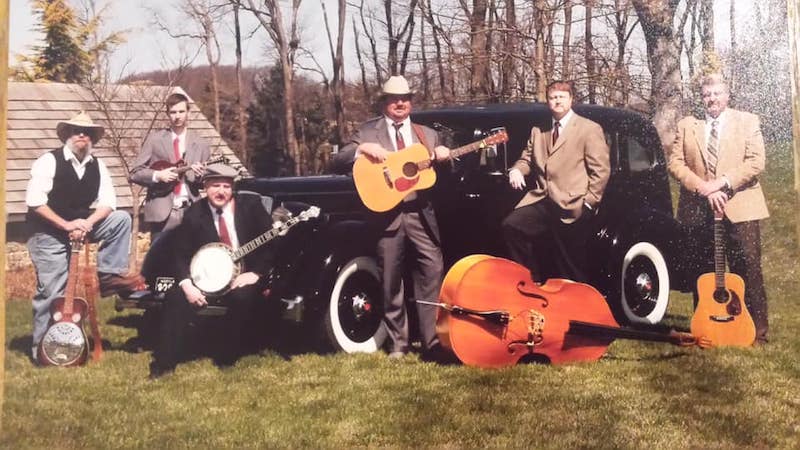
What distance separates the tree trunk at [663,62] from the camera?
14.8 feet


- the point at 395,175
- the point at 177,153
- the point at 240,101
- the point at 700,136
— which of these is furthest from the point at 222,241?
the point at 700,136

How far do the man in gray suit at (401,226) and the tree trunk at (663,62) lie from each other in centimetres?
106

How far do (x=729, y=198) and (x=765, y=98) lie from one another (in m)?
0.51

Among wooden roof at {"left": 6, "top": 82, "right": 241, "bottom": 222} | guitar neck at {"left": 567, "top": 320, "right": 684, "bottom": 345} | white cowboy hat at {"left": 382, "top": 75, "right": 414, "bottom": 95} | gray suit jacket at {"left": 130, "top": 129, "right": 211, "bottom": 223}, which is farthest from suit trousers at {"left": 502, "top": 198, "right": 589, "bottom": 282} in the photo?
gray suit jacket at {"left": 130, "top": 129, "right": 211, "bottom": 223}

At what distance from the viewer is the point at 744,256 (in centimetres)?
470

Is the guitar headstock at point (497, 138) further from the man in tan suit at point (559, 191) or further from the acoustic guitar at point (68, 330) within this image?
the acoustic guitar at point (68, 330)

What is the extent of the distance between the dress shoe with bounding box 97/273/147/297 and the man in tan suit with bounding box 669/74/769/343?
2655 millimetres

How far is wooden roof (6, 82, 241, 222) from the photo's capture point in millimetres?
4398

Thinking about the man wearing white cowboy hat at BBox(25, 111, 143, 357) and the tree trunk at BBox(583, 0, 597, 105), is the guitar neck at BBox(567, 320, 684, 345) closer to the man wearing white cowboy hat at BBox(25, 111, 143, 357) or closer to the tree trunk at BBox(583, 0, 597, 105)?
the tree trunk at BBox(583, 0, 597, 105)

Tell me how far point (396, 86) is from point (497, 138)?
1.79 feet

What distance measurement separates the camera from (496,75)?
4.42m

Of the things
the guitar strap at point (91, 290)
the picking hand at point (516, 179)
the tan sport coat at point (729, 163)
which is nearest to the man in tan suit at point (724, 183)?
the tan sport coat at point (729, 163)

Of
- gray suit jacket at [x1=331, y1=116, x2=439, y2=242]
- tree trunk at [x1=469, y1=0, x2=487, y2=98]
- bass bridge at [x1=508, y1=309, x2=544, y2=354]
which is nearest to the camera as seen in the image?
tree trunk at [x1=469, y1=0, x2=487, y2=98]

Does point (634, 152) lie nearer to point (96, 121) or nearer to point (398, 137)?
point (398, 137)
